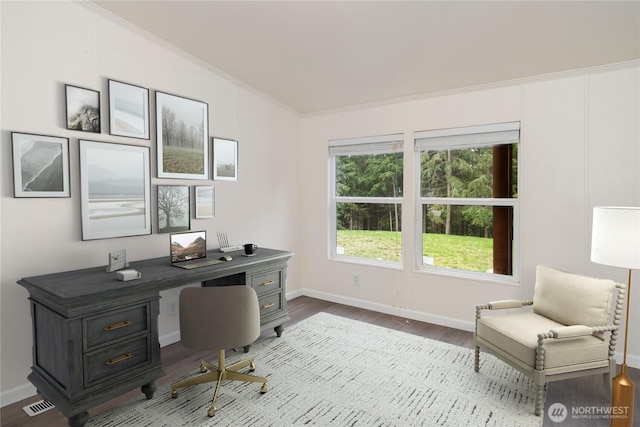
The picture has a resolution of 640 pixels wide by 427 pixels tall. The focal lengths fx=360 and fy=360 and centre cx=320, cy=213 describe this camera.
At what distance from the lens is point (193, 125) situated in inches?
135

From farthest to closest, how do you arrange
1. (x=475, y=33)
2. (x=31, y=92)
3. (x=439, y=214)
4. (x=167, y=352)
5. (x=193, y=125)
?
(x=439, y=214)
(x=193, y=125)
(x=167, y=352)
(x=475, y=33)
(x=31, y=92)

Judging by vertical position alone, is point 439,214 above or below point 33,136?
below

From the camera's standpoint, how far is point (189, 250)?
116 inches

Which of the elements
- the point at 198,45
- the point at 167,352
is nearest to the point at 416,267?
the point at 167,352

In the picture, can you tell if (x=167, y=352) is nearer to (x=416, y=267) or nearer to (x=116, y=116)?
(x=116, y=116)

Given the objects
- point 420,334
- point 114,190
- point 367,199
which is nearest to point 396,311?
point 420,334

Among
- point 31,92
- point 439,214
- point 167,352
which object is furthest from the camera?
point 439,214

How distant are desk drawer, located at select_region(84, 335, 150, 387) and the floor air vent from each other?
528 mm

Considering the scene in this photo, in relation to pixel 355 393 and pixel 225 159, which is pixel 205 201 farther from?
pixel 355 393

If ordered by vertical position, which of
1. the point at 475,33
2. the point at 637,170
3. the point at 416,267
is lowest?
the point at 416,267

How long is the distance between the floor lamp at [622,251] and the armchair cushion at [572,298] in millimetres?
362

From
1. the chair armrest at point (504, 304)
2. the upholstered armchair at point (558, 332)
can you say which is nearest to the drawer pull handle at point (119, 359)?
the upholstered armchair at point (558, 332)

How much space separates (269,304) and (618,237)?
8.68ft

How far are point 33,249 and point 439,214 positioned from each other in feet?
11.7
